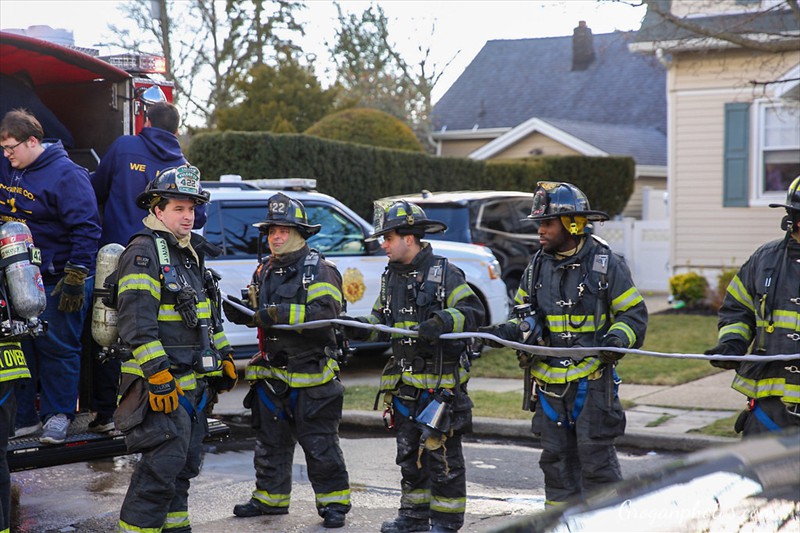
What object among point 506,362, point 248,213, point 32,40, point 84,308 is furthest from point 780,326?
point 506,362

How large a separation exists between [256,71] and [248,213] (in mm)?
15824

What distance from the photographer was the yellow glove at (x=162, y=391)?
5.06m

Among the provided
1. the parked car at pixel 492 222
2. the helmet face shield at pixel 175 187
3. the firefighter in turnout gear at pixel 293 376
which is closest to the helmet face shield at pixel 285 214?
the firefighter in turnout gear at pixel 293 376

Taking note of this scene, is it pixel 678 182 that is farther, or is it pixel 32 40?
pixel 678 182

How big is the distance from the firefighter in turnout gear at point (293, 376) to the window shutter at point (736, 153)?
12.1 meters

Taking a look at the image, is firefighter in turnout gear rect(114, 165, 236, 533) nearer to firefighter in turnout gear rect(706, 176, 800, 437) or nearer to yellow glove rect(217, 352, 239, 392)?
yellow glove rect(217, 352, 239, 392)

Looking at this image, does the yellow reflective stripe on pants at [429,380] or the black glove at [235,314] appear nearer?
the yellow reflective stripe on pants at [429,380]

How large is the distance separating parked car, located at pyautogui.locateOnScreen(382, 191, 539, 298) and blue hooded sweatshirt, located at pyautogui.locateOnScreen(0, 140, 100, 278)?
7.13 m

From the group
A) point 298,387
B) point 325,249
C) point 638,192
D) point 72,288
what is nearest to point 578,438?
point 298,387

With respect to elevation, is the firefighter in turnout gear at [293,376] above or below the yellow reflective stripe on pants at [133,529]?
above

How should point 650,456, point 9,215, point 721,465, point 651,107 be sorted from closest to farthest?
point 721,465 < point 9,215 < point 650,456 < point 651,107

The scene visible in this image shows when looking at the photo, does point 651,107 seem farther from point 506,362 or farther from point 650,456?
point 650,456

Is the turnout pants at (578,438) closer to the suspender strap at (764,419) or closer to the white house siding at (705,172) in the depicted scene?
the suspender strap at (764,419)

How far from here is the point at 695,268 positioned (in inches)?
688
